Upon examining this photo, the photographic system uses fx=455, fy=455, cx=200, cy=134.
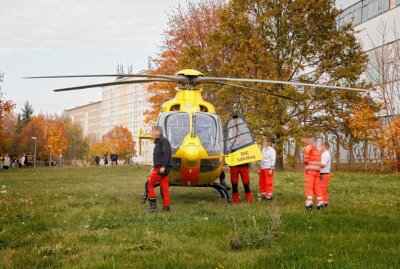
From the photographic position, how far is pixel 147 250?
6027mm

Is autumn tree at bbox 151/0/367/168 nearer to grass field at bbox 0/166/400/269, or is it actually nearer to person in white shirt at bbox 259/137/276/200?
person in white shirt at bbox 259/137/276/200

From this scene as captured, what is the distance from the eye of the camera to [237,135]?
12297mm

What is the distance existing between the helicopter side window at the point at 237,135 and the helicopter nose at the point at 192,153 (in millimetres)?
1517

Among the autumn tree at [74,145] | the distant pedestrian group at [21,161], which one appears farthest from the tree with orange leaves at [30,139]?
the autumn tree at [74,145]

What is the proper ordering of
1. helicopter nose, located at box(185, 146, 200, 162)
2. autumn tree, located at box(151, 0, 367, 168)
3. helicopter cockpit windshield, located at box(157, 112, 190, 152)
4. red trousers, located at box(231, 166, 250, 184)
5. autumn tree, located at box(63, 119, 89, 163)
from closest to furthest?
helicopter nose, located at box(185, 146, 200, 162) < helicopter cockpit windshield, located at box(157, 112, 190, 152) < red trousers, located at box(231, 166, 250, 184) < autumn tree, located at box(151, 0, 367, 168) < autumn tree, located at box(63, 119, 89, 163)

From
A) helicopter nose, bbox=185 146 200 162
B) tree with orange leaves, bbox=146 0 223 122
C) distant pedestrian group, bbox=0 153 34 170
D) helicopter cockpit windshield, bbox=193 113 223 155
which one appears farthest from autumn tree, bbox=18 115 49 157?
helicopter nose, bbox=185 146 200 162

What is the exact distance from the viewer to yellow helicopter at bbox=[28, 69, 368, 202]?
1109 cm

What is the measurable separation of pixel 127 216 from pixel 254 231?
139 inches

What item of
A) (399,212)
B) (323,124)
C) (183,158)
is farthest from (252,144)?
(323,124)

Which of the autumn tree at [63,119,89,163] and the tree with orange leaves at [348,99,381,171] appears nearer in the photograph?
the tree with orange leaves at [348,99,381,171]

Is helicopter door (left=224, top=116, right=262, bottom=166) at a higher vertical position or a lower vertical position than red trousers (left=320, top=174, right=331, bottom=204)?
higher

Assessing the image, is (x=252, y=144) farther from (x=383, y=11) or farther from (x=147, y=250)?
(x=383, y=11)

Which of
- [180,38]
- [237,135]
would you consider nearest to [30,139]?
[180,38]

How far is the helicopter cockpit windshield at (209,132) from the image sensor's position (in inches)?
450
